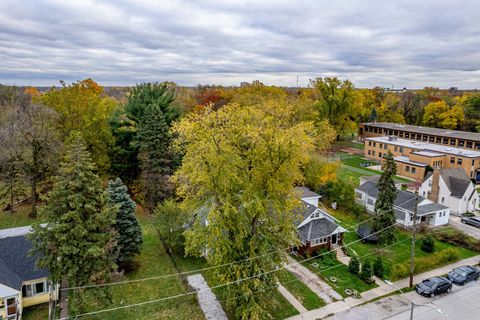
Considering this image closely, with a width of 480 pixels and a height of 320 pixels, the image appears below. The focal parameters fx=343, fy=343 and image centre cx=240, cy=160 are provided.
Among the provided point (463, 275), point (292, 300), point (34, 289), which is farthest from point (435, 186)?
point (34, 289)

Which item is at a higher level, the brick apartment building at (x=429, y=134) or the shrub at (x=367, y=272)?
the brick apartment building at (x=429, y=134)

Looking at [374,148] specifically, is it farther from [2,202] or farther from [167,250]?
[2,202]

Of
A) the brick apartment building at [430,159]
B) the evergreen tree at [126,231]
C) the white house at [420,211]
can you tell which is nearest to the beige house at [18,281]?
the evergreen tree at [126,231]

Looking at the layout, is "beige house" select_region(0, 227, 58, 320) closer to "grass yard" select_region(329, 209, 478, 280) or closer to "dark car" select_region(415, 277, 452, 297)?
"grass yard" select_region(329, 209, 478, 280)

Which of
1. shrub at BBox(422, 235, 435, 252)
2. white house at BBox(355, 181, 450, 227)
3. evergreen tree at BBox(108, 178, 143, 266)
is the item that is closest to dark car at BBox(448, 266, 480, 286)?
shrub at BBox(422, 235, 435, 252)

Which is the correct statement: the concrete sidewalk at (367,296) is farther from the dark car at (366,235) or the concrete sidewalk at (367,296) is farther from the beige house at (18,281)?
the beige house at (18,281)

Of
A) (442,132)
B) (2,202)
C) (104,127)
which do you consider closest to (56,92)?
(104,127)
